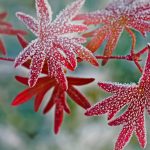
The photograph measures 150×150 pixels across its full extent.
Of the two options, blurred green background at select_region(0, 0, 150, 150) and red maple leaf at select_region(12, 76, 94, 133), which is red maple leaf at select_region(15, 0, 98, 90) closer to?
red maple leaf at select_region(12, 76, 94, 133)

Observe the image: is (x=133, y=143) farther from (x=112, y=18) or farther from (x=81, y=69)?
(x=112, y=18)

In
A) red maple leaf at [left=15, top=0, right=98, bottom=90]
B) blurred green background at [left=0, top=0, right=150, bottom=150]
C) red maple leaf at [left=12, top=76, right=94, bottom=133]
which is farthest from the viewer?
blurred green background at [left=0, top=0, right=150, bottom=150]

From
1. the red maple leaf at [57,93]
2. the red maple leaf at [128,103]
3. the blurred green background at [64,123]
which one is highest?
the red maple leaf at [128,103]

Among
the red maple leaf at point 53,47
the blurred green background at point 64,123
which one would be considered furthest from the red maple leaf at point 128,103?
the blurred green background at point 64,123

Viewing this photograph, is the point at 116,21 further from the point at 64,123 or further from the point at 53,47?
the point at 64,123

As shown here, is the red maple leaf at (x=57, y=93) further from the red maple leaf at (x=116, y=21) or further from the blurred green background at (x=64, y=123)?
the blurred green background at (x=64, y=123)

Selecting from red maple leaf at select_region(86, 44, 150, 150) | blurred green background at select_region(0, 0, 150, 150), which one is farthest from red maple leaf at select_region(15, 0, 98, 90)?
blurred green background at select_region(0, 0, 150, 150)

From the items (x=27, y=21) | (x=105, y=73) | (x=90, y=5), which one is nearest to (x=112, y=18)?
(x=27, y=21)
